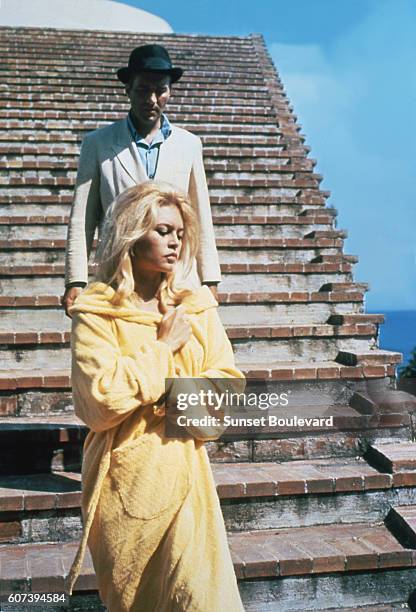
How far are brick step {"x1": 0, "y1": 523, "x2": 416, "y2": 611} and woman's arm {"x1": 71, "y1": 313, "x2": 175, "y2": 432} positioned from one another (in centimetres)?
130

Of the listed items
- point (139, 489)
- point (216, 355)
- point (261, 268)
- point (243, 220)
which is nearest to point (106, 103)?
point (243, 220)

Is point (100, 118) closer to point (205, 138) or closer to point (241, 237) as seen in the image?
point (205, 138)

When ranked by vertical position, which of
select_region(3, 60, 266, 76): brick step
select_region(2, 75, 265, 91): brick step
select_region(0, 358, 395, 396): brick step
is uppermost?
select_region(3, 60, 266, 76): brick step

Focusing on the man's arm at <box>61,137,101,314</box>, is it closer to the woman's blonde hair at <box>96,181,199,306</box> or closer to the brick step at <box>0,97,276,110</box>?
the woman's blonde hair at <box>96,181,199,306</box>

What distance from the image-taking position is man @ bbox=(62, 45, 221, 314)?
10.5 ft

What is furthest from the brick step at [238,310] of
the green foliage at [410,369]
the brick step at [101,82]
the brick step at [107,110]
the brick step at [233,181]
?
the green foliage at [410,369]

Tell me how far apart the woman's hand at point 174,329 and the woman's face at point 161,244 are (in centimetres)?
14

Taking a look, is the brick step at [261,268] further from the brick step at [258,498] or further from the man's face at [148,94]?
the man's face at [148,94]

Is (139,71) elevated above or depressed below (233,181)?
below

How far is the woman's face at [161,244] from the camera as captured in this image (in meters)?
2.07

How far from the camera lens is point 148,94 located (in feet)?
10.2

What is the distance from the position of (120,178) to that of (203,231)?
0.46m

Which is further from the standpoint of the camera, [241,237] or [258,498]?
[241,237]

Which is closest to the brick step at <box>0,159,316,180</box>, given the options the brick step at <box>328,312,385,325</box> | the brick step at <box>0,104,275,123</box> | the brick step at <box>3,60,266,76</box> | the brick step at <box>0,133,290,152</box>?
the brick step at <box>0,133,290,152</box>
